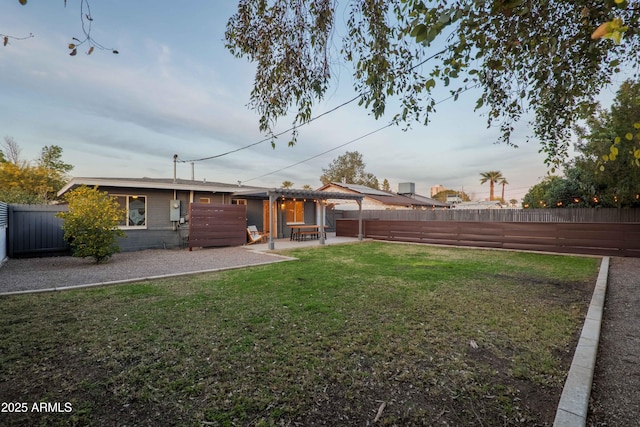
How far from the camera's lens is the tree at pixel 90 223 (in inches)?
291

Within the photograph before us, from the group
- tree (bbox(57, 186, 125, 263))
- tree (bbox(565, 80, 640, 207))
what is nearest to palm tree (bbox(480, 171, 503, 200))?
tree (bbox(565, 80, 640, 207))

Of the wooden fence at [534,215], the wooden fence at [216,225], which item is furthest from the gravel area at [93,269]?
the wooden fence at [534,215]

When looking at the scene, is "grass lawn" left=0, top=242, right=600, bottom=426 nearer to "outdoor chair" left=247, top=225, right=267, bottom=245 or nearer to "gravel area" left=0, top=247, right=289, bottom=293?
"gravel area" left=0, top=247, right=289, bottom=293

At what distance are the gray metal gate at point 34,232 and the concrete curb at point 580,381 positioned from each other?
42.1 ft

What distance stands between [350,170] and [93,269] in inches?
1525

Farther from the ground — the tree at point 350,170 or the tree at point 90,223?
the tree at point 350,170

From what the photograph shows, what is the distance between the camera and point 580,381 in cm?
214

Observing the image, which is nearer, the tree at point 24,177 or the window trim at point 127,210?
the window trim at point 127,210

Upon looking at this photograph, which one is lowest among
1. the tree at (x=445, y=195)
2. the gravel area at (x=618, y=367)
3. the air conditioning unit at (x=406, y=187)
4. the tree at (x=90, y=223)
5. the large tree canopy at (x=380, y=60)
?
the gravel area at (x=618, y=367)

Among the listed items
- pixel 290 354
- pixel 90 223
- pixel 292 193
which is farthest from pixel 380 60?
pixel 292 193

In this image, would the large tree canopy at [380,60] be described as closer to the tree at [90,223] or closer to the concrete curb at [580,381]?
the concrete curb at [580,381]

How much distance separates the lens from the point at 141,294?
477 centimetres

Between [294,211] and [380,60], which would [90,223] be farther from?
[294,211]

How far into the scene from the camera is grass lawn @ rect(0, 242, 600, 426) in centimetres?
192
